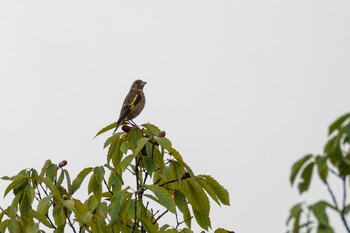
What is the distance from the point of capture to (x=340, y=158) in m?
2.51

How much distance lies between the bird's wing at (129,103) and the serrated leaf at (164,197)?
6.24m

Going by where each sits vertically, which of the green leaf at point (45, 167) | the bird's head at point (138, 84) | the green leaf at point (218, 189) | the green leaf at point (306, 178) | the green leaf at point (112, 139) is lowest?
the green leaf at point (306, 178)

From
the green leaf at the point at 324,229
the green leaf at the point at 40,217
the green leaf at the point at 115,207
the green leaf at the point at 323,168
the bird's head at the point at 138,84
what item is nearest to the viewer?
the green leaf at the point at 324,229

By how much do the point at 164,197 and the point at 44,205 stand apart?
38.1 inches

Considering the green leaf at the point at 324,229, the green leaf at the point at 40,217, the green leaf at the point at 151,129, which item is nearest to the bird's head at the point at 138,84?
the green leaf at the point at 151,129

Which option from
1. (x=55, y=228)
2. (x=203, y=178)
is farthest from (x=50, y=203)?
(x=203, y=178)

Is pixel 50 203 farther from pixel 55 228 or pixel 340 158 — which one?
pixel 340 158

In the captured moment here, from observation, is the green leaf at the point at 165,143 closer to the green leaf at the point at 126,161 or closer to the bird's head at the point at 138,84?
the green leaf at the point at 126,161

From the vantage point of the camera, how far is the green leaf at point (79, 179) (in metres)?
6.39

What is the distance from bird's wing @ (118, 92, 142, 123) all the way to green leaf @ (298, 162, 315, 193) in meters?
9.25

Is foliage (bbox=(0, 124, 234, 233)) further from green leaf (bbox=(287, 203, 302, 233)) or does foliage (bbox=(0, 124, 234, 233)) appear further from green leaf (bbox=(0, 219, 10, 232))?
green leaf (bbox=(287, 203, 302, 233))

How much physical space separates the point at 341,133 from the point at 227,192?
142 inches

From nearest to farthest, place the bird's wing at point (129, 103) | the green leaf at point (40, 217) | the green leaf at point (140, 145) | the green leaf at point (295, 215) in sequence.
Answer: the green leaf at point (295, 215) → the green leaf at point (140, 145) → the green leaf at point (40, 217) → the bird's wing at point (129, 103)

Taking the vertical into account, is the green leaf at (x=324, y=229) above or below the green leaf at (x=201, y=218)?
below
